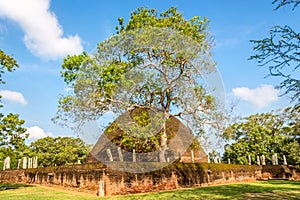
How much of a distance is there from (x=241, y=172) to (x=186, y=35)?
10768mm

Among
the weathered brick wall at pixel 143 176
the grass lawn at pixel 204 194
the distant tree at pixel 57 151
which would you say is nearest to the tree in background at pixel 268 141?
the weathered brick wall at pixel 143 176

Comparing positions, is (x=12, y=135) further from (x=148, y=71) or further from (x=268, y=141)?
(x=268, y=141)

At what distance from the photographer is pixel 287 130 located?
3303cm

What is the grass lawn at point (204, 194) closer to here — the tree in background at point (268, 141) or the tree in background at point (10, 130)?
the tree in background at point (10, 130)

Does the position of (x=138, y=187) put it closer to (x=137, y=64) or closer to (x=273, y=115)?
(x=137, y=64)

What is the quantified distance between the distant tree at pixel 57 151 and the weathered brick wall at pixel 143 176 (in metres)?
13.0

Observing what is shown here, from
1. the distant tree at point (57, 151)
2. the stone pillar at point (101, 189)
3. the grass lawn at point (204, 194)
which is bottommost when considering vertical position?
the grass lawn at point (204, 194)

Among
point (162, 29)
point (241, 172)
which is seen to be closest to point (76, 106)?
point (162, 29)

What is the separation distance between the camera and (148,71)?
660 inches

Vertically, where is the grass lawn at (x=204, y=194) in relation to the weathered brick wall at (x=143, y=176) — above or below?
below

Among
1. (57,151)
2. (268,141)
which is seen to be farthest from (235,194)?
(57,151)

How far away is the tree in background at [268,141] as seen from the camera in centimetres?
2860

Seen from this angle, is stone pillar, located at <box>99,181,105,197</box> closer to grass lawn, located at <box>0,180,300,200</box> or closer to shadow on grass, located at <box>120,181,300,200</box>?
grass lawn, located at <box>0,180,300,200</box>

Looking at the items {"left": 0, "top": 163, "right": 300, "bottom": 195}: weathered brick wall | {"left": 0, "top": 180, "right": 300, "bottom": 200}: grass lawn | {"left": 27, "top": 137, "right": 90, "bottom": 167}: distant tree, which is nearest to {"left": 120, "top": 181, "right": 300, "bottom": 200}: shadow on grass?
{"left": 0, "top": 180, "right": 300, "bottom": 200}: grass lawn
